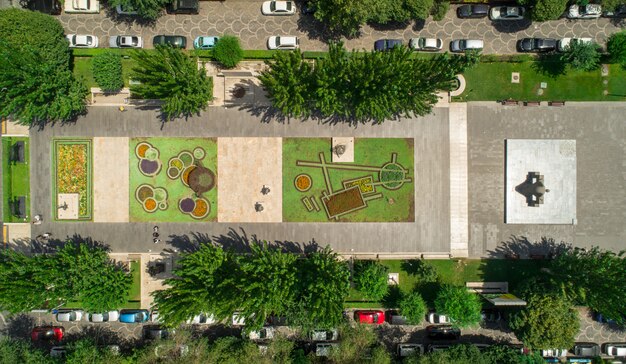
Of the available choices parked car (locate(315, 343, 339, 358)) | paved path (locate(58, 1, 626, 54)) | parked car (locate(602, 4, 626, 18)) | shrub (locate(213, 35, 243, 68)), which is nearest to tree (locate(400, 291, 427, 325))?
parked car (locate(315, 343, 339, 358))

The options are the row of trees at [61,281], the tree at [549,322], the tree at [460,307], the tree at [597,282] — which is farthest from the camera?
the tree at [460,307]

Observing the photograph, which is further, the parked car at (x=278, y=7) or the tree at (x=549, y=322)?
the parked car at (x=278, y=7)

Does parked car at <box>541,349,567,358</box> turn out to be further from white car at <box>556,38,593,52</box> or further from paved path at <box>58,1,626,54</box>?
paved path at <box>58,1,626,54</box>

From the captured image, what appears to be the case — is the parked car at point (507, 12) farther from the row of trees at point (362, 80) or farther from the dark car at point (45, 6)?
the dark car at point (45, 6)

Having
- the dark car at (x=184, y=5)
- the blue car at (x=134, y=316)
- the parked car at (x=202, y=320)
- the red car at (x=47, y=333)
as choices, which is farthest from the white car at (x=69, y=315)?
the dark car at (x=184, y=5)

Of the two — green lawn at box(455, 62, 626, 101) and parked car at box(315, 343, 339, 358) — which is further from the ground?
green lawn at box(455, 62, 626, 101)

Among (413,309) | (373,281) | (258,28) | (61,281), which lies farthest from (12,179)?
(413,309)

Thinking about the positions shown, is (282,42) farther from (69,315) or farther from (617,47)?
(69,315)
